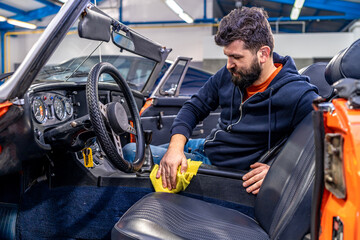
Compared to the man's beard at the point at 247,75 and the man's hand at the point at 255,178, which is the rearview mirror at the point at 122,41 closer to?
the man's beard at the point at 247,75

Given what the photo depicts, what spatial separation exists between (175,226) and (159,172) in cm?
49

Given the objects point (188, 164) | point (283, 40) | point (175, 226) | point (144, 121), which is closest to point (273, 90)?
point (188, 164)

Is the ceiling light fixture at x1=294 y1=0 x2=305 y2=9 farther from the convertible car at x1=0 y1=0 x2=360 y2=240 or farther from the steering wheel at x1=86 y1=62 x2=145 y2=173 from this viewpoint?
the steering wheel at x1=86 y1=62 x2=145 y2=173

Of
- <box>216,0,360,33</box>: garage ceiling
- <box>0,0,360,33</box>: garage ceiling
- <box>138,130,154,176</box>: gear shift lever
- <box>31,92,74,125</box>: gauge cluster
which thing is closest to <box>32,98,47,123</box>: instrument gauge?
<box>31,92,74,125</box>: gauge cluster

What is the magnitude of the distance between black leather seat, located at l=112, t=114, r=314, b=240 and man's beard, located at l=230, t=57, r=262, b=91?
45 cm

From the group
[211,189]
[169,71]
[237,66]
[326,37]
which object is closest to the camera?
[211,189]

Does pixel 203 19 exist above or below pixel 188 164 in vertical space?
above

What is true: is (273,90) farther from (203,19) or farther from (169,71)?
(203,19)

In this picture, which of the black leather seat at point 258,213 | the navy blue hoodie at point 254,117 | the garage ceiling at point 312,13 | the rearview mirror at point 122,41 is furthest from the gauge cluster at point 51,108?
the garage ceiling at point 312,13

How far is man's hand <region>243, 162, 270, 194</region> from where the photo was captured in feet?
4.81

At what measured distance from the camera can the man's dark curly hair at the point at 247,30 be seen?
1657 mm

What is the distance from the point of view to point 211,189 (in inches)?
61.9

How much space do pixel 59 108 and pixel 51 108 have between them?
0.28ft

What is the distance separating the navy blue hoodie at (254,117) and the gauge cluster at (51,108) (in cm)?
59
